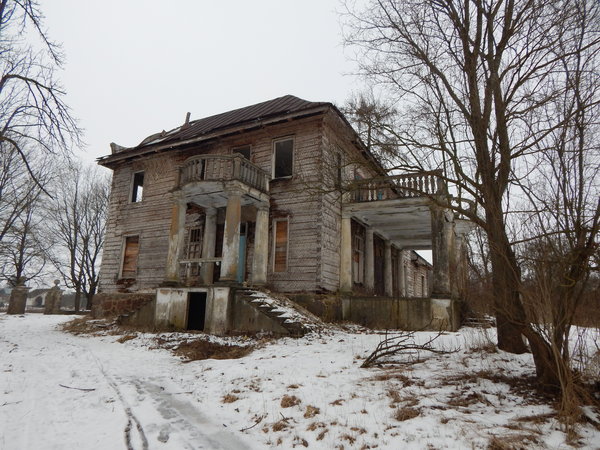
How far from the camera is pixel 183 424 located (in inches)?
168

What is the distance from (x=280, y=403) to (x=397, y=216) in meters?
11.0

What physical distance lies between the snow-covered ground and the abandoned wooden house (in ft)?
13.4

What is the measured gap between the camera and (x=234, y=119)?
17406mm

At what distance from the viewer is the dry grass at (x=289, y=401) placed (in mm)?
4789

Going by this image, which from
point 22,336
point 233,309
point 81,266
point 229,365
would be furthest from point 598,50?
point 81,266

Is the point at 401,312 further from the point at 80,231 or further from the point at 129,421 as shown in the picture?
the point at 80,231

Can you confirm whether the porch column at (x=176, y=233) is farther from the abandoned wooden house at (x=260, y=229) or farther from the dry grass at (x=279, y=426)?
the dry grass at (x=279, y=426)

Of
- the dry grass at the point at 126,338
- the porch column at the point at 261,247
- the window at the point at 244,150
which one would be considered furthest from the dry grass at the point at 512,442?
the window at the point at 244,150

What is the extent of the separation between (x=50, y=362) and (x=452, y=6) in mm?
10208

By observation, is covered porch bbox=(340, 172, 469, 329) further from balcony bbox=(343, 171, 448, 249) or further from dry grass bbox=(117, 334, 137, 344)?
dry grass bbox=(117, 334, 137, 344)

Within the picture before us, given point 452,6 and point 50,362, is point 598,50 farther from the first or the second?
point 50,362

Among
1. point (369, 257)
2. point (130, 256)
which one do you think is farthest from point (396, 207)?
point (130, 256)

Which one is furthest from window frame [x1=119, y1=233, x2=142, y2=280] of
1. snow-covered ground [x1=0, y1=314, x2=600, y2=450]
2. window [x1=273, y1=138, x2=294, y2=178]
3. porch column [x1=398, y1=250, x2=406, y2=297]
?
porch column [x1=398, y1=250, x2=406, y2=297]

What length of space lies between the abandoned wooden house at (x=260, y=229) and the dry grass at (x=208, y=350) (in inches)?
59.4
